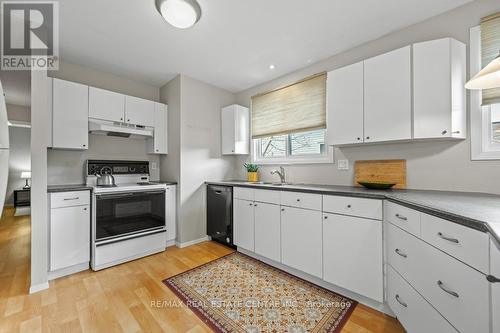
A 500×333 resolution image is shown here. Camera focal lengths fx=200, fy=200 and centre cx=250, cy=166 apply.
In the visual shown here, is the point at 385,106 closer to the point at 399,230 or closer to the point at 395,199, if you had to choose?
the point at 395,199

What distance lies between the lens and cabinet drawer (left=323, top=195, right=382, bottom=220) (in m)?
1.56

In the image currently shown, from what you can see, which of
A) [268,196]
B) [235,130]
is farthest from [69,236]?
[235,130]

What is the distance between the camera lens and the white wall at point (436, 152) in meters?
1.59

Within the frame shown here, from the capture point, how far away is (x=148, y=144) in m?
3.19

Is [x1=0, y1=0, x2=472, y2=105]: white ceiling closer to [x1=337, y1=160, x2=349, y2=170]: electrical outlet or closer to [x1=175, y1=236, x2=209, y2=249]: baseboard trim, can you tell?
[x1=337, y1=160, x2=349, y2=170]: electrical outlet

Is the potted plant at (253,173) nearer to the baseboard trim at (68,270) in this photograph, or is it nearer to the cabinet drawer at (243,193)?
the cabinet drawer at (243,193)

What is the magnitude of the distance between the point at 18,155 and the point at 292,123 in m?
3.62

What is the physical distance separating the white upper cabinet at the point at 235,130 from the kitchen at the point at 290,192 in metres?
0.03

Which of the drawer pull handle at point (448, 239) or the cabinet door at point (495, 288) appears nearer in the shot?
the cabinet door at point (495, 288)

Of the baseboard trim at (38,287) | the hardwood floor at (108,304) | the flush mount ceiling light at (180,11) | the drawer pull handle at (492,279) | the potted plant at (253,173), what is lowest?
the hardwood floor at (108,304)

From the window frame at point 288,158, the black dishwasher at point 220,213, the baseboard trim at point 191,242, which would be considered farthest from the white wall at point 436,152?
the baseboard trim at point 191,242

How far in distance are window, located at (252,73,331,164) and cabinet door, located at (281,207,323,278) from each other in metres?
0.86

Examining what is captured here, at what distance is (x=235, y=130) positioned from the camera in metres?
3.25

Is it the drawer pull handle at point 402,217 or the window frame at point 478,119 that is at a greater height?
the window frame at point 478,119
